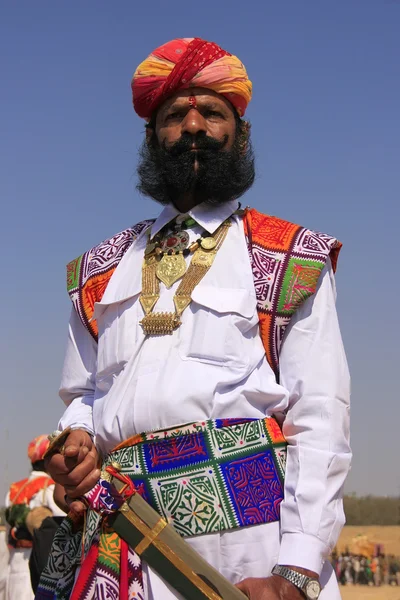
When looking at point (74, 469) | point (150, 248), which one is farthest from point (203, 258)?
point (74, 469)

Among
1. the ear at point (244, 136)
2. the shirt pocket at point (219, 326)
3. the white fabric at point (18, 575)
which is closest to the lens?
the shirt pocket at point (219, 326)

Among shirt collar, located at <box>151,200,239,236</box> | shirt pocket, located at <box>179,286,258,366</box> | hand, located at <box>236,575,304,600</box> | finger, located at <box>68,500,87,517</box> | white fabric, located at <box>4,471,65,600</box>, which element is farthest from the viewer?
white fabric, located at <box>4,471,65,600</box>

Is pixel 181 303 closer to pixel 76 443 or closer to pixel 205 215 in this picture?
pixel 205 215

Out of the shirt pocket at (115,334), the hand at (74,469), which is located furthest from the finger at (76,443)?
the shirt pocket at (115,334)

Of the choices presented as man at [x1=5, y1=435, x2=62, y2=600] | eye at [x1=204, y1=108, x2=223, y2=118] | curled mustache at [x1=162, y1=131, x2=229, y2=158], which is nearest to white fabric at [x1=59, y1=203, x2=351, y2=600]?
curled mustache at [x1=162, y1=131, x2=229, y2=158]

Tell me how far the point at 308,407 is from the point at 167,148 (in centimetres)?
128

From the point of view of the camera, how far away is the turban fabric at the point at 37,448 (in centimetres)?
962

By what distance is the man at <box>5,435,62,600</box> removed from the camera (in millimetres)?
9453

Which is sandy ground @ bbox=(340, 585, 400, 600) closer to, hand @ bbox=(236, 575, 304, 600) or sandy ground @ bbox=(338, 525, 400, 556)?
A: sandy ground @ bbox=(338, 525, 400, 556)

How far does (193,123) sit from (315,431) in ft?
4.44

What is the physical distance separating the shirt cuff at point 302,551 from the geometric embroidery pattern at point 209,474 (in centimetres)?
12

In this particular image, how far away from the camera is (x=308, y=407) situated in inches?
137

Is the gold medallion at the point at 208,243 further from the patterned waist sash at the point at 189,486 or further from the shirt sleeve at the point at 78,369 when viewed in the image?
the patterned waist sash at the point at 189,486

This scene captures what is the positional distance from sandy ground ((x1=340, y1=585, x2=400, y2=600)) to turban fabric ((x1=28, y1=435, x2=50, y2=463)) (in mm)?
11790
